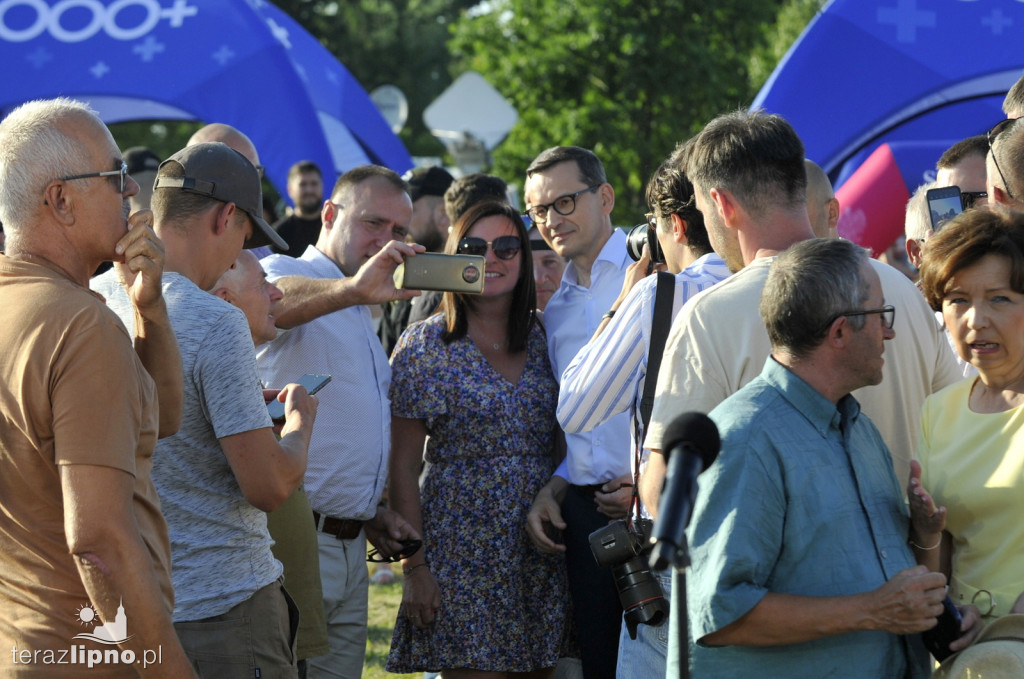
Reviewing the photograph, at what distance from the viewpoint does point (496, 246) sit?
14.9 ft

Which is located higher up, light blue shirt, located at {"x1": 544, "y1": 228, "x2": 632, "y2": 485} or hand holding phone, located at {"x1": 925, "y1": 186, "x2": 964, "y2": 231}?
hand holding phone, located at {"x1": 925, "y1": 186, "x2": 964, "y2": 231}

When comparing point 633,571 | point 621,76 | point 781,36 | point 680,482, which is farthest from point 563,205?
point 781,36

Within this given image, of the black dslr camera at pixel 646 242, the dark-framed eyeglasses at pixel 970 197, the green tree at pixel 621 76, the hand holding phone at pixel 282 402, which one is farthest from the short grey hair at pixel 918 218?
the green tree at pixel 621 76

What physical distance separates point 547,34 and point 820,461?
2193 cm

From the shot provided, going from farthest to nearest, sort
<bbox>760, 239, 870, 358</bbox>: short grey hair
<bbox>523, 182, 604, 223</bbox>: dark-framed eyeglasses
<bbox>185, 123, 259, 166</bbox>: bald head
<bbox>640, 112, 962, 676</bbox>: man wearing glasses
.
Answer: <bbox>185, 123, 259, 166</bbox>: bald head
<bbox>523, 182, 604, 223</bbox>: dark-framed eyeglasses
<bbox>640, 112, 962, 676</bbox>: man wearing glasses
<bbox>760, 239, 870, 358</bbox>: short grey hair

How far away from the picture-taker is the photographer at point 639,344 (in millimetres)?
3219

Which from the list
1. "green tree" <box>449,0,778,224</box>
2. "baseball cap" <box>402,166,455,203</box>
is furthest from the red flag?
"green tree" <box>449,0,778,224</box>

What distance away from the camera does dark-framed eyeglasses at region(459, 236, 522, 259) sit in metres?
4.52

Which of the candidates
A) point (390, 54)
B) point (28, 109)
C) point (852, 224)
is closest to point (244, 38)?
point (852, 224)

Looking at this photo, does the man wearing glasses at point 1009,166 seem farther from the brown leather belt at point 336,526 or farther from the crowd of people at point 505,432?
the brown leather belt at point 336,526

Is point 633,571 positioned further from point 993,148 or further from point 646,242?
point 993,148

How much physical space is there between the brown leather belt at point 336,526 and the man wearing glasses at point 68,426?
1809mm

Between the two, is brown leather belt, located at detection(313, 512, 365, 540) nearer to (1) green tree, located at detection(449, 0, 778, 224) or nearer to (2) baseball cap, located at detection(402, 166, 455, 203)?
(2) baseball cap, located at detection(402, 166, 455, 203)

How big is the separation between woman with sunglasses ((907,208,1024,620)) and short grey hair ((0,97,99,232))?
2.02m
